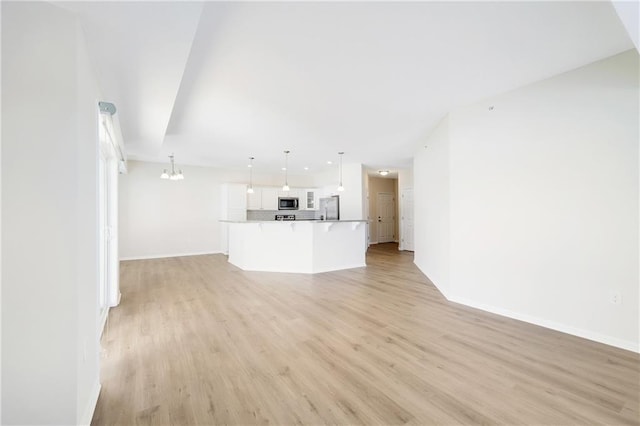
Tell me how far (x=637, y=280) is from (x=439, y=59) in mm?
2781

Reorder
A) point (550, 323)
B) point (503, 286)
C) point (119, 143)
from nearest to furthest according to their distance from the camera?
point (550, 323), point (503, 286), point (119, 143)

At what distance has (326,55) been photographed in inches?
96.7

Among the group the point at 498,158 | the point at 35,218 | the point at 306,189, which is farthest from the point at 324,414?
the point at 306,189

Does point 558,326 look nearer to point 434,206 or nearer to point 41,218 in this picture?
point 434,206

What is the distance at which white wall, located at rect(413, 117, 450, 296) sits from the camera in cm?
411

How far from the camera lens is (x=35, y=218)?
1384mm

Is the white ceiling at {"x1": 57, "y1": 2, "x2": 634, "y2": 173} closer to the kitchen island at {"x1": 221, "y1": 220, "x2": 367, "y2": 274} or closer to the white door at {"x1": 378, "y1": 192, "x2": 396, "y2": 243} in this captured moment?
the kitchen island at {"x1": 221, "y1": 220, "x2": 367, "y2": 274}

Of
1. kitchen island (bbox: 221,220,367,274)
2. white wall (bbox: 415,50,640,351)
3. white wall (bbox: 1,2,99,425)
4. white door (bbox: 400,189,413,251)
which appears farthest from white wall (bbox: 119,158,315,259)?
white wall (bbox: 415,50,640,351)

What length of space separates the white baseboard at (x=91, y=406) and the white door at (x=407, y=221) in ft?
26.9

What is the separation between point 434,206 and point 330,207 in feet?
14.0

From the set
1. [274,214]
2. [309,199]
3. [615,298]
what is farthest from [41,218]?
[309,199]

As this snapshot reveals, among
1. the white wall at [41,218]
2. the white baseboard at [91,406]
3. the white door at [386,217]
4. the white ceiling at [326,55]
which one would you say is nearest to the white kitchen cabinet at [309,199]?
the white door at [386,217]

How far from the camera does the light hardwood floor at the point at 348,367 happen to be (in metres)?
1.71

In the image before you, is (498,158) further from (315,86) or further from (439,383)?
(439,383)
